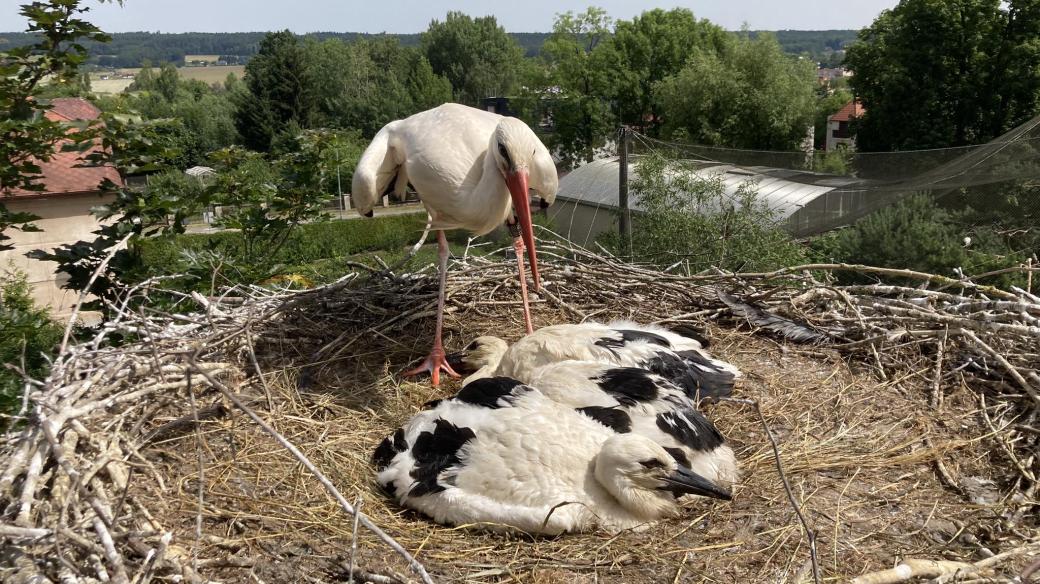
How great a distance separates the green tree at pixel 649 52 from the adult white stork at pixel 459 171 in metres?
27.7

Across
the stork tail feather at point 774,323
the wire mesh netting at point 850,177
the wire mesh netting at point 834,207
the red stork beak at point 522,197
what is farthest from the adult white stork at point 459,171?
the wire mesh netting at point 850,177

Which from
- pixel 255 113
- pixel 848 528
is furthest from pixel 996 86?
pixel 255 113

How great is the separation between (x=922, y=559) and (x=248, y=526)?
2034mm

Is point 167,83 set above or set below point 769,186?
above

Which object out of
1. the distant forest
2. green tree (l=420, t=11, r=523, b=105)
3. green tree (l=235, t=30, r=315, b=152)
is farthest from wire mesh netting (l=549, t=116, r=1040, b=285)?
the distant forest

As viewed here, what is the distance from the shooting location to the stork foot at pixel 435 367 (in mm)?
3807

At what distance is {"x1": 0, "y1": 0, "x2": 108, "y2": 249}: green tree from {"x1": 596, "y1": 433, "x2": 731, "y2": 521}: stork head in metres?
2.57

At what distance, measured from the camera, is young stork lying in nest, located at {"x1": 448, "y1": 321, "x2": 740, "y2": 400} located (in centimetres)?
312

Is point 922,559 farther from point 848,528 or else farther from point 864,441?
point 864,441

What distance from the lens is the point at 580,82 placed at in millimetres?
30750

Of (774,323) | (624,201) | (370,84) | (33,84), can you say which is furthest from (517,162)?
(370,84)

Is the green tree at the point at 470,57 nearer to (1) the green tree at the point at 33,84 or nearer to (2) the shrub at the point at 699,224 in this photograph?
(2) the shrub at the point at 699,224

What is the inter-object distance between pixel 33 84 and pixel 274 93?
34907 millimetres

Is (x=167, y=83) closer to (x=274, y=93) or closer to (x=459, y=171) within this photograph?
(x=274, y=93)
